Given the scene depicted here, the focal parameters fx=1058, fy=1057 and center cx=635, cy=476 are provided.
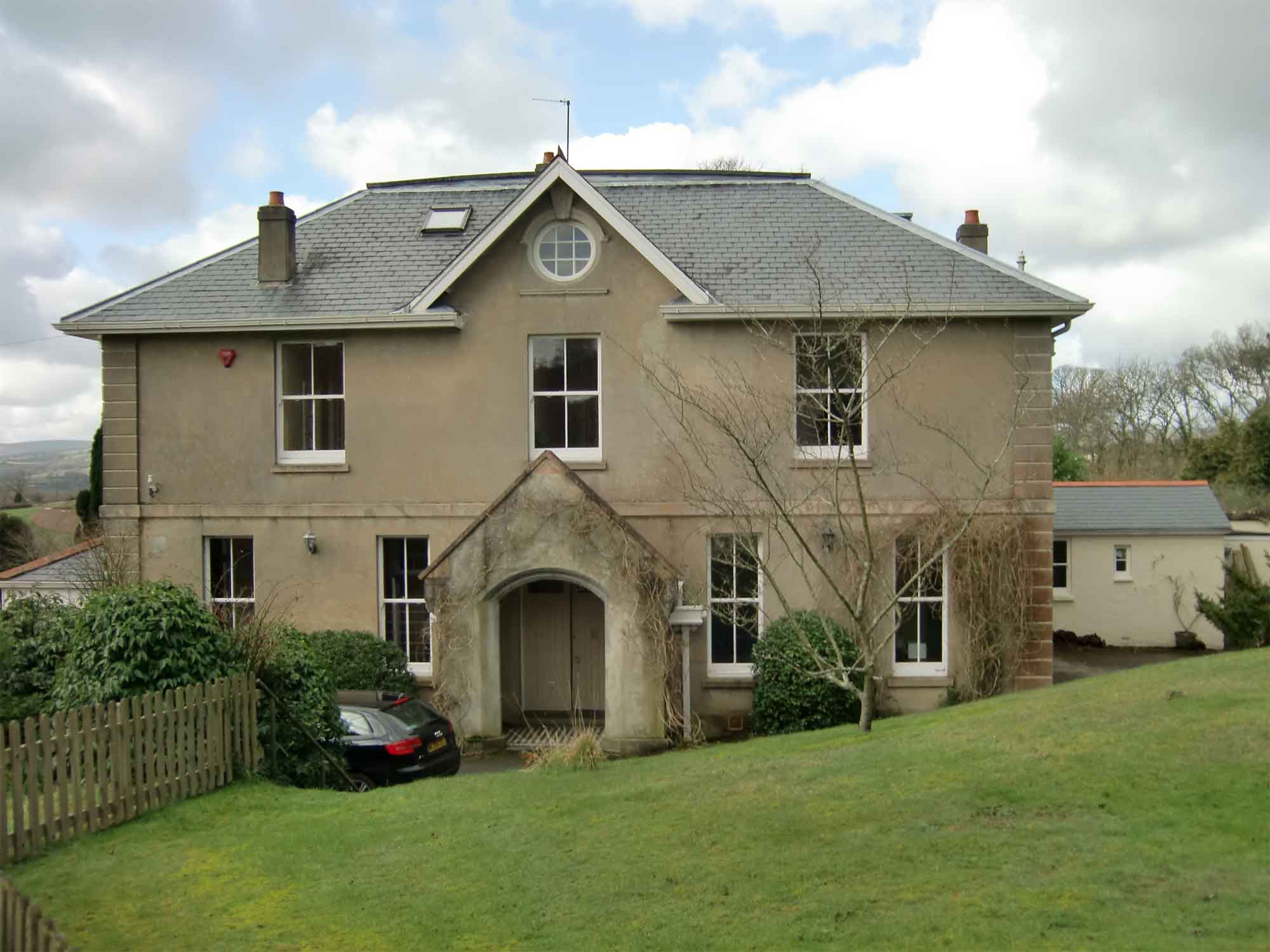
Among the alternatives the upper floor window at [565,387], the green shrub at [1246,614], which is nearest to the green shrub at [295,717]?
the upper floor window at [565,387]

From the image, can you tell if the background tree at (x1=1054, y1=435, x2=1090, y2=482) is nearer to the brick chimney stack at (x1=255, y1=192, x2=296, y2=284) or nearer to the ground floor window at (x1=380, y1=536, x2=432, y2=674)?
the ground floor window at (x1=380, y1=536, x2=432, y2=674)

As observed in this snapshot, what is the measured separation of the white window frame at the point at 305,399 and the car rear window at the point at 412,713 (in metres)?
5.62

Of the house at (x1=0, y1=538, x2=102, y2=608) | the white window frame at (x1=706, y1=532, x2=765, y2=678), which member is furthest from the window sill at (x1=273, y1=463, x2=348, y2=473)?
the white window frame at (x1=706, y1=532, x2=765, y2=678)

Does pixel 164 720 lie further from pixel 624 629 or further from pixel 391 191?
pixel 391 191

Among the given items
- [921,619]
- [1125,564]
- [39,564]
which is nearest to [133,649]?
[921,619]

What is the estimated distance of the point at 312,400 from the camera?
18.4 meters

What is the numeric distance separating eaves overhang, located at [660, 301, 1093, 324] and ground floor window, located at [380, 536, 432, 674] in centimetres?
596

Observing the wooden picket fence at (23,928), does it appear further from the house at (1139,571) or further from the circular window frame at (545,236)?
the house at (1139,571)

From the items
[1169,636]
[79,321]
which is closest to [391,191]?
[79,321]

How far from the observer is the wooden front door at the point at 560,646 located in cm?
1831

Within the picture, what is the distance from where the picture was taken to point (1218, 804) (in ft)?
25.6

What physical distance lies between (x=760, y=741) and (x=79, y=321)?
43.2 ft

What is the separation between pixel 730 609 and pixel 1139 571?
583 inches

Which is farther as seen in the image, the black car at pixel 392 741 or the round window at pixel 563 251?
A: the round window at pixel 563 251
